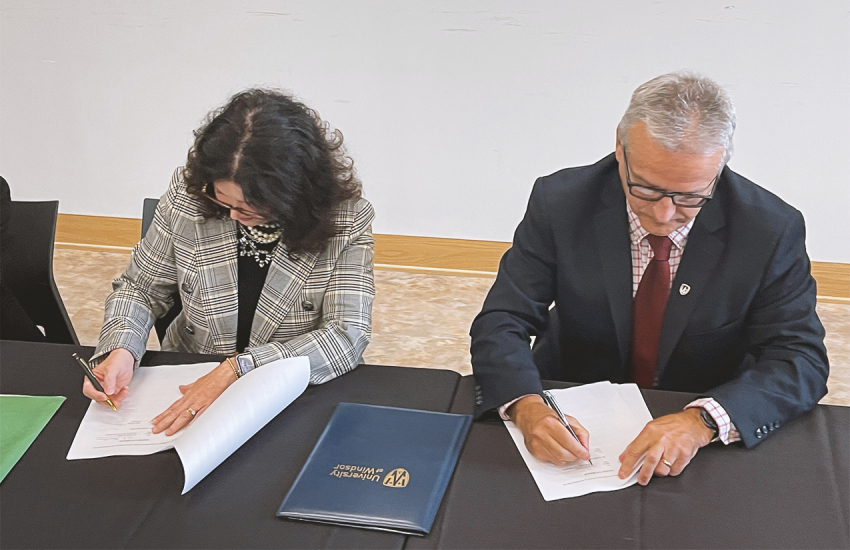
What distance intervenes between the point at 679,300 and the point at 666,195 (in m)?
0.30

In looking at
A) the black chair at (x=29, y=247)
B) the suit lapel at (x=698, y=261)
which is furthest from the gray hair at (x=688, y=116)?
the black chair at (x=29, y=247)

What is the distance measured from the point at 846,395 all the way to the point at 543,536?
88.9 inches

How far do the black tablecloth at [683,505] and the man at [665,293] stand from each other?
0.05 metres

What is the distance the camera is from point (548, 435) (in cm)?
145

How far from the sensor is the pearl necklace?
198 cm

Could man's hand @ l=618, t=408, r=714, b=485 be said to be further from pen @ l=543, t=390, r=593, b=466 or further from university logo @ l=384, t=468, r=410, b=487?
university logo @ l=384, t=468, r=410, b=487

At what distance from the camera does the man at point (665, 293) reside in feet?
4.95

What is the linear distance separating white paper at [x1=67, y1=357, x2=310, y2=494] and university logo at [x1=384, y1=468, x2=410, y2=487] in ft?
0.92

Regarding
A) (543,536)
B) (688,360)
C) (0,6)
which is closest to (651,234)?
(688,360)

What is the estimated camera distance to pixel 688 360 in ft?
6.10

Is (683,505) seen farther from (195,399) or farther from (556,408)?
(195,399)

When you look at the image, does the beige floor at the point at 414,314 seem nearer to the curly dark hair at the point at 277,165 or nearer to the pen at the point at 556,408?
the curly dark hair at the point at 277,165

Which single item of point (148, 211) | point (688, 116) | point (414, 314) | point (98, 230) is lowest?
point (414, 314)

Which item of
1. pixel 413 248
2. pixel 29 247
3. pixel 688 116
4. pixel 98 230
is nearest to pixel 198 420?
pixel 688 116
